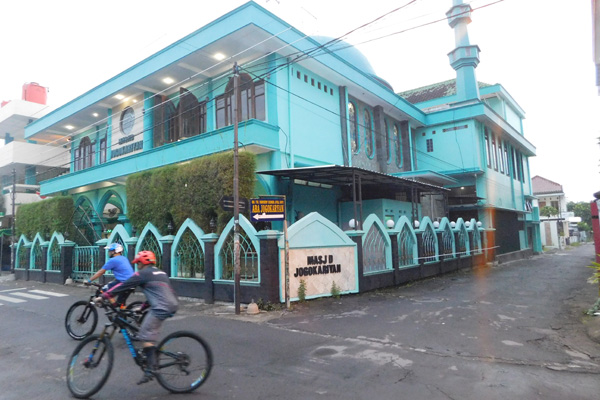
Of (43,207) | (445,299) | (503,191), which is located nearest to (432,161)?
(503,191)

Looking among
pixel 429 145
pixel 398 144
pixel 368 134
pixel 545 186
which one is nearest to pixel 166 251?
pixel 368 134

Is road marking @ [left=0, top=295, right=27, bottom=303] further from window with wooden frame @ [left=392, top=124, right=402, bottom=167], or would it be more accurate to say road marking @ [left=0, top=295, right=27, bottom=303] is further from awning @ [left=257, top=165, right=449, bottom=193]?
window with wooden frame @ [left=392, top=124, right=402, bottom=167]

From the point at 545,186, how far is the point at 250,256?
56.8 metres

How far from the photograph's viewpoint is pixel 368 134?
2116 centimetres

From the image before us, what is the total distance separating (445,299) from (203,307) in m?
6.55

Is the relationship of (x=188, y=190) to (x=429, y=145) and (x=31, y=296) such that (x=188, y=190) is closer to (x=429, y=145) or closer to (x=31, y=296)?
(x=31, y=296)

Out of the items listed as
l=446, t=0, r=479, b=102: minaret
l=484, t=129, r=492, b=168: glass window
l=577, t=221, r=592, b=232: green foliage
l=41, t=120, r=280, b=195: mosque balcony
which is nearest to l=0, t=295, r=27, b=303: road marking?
l=41, t=120, r=280, b=195: mosque balcony

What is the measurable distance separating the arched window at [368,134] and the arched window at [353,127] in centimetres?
110

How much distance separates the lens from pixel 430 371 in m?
5.12

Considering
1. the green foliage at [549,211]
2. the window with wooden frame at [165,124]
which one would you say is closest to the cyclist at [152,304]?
the window with wooden frame at [165,124]

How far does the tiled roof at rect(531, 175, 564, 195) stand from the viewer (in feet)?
173

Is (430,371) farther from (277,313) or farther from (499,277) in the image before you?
(499,277)

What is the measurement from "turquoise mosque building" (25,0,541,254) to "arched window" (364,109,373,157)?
0.08 metres

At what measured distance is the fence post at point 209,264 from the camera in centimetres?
1091
